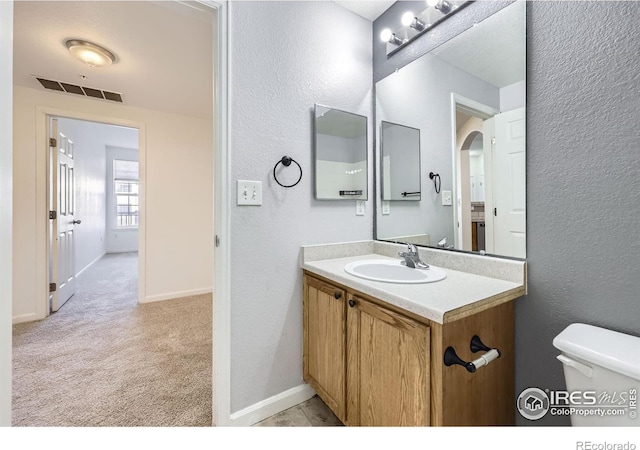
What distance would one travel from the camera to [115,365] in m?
1.78

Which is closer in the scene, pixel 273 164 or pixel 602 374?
pixel 602 374

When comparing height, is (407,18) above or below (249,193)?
above

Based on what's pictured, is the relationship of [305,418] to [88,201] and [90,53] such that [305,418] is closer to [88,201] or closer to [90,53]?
[90,53]

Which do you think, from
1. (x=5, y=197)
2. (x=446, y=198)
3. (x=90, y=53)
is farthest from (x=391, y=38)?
(x=90, y=53)

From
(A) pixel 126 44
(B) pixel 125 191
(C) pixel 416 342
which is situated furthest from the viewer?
(B) pixel 125 191

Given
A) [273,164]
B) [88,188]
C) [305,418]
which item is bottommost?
[305,418]

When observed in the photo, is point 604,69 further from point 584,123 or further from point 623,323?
point 623,323

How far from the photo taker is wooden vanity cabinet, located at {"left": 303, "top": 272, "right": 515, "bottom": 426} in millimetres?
814

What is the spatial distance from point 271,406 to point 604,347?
1.36 m

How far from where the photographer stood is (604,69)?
0.85 m

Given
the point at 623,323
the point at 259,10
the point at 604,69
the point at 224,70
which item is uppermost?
the point at 259,10

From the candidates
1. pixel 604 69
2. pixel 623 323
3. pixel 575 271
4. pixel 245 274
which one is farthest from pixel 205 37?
pixel 623 323

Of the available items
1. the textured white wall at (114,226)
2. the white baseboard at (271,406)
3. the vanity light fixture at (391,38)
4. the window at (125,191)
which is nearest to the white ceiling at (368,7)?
the vanity light fixture at (391,38)
